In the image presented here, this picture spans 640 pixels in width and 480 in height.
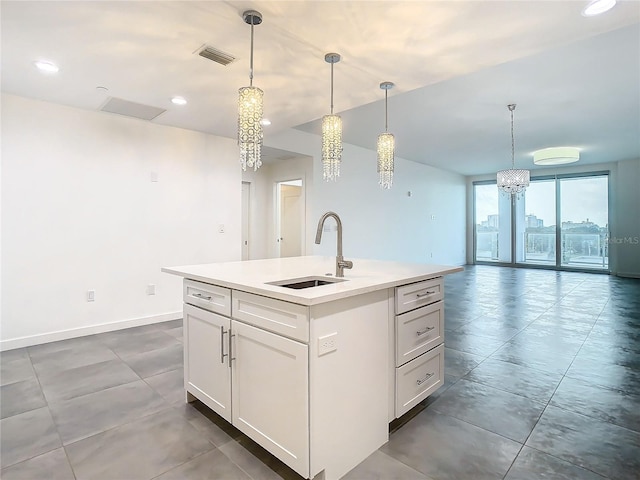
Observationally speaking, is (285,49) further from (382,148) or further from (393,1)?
(382,148)

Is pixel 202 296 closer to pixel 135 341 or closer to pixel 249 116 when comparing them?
pixel 249 116

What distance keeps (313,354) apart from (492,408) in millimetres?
1441

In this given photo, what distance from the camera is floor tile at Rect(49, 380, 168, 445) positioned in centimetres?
194

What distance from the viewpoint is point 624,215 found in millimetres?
7914

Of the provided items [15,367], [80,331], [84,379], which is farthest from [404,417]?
[80,331]

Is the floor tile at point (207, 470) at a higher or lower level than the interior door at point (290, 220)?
lower

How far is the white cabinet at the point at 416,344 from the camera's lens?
1.86m

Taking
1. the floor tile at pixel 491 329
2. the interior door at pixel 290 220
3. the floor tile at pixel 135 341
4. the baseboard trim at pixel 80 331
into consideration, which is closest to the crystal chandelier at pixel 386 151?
the floor tile at pixel 491 329

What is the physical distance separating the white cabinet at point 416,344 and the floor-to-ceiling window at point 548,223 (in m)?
8.05

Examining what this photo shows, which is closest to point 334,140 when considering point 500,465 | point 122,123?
point 500,465

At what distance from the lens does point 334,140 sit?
274cm

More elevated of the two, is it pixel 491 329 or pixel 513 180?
pixel 513 180

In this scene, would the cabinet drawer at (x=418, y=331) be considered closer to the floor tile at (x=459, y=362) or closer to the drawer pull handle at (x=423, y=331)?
the drawer pull handle at (x=423, y=331)

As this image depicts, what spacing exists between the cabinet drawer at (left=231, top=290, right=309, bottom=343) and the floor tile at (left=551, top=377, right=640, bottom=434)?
1.88m
